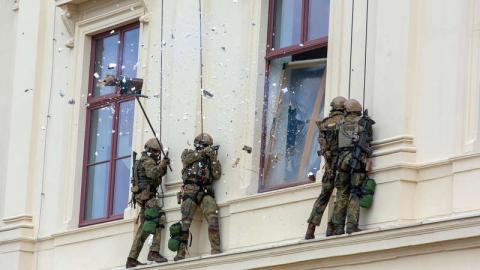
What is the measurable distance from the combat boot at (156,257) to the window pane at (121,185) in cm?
139

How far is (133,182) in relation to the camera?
19.5 m

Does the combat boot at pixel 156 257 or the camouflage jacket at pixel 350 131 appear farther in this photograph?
the combat boot at pixel 156 257

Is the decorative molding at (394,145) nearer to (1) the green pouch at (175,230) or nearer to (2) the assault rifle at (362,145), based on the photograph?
(2) the assault rifle at (362,145)

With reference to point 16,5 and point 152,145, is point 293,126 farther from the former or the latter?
point 16,5

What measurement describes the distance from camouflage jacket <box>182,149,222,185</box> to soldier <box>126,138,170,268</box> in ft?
2.06

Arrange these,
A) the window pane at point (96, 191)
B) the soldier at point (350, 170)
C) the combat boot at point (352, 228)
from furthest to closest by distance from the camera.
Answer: the window pane at point (96, 191) → the soldier at point (350, 170) → the combat boot at point (352, 228)

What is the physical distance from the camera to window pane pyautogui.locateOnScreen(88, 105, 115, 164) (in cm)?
2123

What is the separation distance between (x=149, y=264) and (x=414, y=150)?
4.29 metres

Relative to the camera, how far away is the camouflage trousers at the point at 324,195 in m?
16.9

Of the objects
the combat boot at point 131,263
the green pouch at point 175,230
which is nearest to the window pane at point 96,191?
Result: the combat boot at point 131,263

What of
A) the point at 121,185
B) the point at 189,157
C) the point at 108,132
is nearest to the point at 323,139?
the point at 189,157

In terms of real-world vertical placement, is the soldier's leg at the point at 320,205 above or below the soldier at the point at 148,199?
below

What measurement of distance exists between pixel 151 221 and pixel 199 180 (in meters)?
0.91

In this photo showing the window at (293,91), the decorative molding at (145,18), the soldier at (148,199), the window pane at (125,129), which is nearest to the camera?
the window at (293,91)
